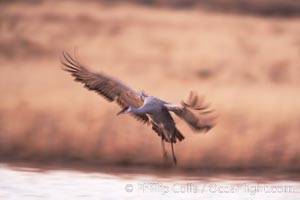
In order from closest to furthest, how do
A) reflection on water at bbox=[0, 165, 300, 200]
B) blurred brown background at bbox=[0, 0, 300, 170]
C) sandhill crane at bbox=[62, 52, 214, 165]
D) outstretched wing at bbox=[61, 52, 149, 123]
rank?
sandhill crane at bbox=[62, 52, 214, 165], outstretched wing at bbox=[61, 52, 149, 123], reflection on water at bbox=[0, 165, 300, 200], blurred brown background at bbox=[0, 0, 300, 170]

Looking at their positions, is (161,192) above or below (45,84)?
below

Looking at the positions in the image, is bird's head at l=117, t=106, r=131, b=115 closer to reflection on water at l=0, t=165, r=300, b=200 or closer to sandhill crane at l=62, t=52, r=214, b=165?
sandhill crane at l=62, t=52, r=214, b=165

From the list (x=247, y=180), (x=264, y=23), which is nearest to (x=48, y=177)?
(x=247, y=180)

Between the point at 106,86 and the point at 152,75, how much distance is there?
3.87 metres

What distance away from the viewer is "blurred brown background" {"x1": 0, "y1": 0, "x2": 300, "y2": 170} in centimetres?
1010

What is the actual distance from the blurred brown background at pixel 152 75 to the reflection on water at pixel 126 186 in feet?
1.61

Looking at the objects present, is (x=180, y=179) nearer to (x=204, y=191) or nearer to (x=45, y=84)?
(x=204, y=191)

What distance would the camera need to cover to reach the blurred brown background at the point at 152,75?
1010 centimetres

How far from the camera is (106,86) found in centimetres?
724

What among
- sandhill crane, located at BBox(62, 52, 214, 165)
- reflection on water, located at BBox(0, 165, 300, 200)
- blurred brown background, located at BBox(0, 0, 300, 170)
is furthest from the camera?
blurred brown background, located at BBox(0, 0, 300, 170)

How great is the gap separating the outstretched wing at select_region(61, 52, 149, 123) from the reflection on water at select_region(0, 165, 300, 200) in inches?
63.2

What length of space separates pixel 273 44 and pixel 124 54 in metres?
1.88

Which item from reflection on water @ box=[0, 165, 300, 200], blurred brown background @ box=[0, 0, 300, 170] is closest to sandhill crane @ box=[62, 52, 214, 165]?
reflection on water @ box=[0, 165, 300, 200]

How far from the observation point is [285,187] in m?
9.24
